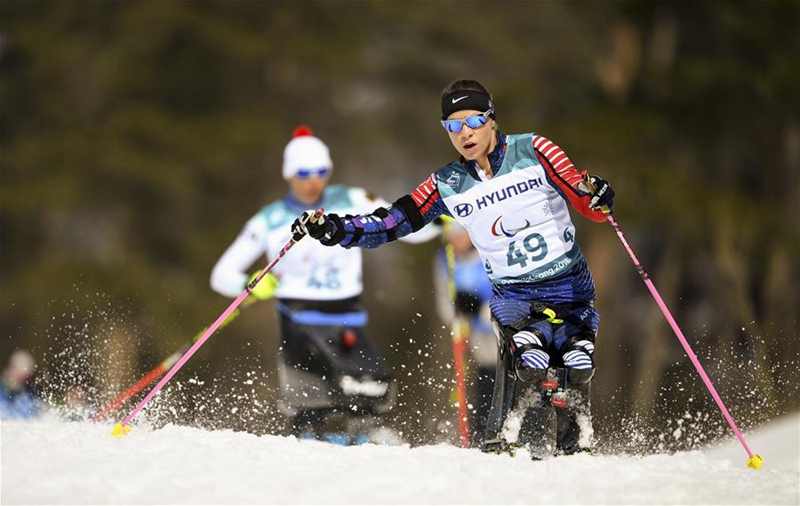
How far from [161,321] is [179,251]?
3509 millimetres

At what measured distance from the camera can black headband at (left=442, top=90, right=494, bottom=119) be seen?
5.88 meters

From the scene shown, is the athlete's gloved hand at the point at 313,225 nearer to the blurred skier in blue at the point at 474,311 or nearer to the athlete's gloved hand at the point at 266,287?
the athlete's gloved hand at the point at 266,287

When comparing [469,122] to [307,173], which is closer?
[469,122]

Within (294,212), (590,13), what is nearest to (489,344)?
(294,212)

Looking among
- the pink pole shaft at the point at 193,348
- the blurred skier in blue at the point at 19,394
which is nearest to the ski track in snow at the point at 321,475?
the pink pole shaft at the point at 193,348

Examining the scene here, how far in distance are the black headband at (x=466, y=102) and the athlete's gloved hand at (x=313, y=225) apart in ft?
2.46

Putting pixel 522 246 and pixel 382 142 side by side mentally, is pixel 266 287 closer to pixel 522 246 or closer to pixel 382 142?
pixel 522 246

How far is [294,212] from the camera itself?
27.1 feet

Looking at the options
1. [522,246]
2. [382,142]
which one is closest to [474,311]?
[522,246]

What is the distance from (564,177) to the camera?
19.0 ft

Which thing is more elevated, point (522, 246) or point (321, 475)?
point (522, 246)

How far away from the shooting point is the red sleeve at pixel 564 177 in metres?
5.75

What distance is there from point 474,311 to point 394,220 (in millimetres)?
2955

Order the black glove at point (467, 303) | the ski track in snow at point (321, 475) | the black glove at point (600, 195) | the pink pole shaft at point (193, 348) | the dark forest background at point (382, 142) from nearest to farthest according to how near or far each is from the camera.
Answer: the ski track in snow at point (321, 475), the black glove at point (600, 195), the pink pole shaft at point (193, 348), the black glove at point (467, 303), the dark forest background at point (382, 142)
